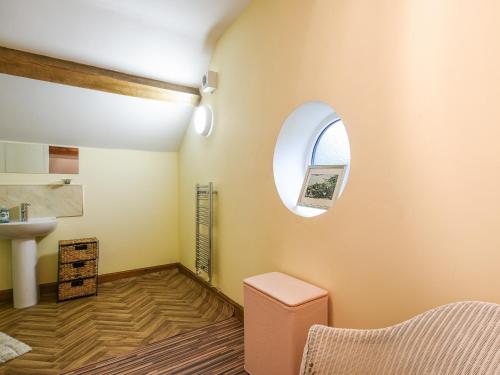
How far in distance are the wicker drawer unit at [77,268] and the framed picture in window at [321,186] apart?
7.83 ft

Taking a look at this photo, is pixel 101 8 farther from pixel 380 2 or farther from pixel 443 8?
pixel 443 8

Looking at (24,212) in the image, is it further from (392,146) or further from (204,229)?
(392,146)

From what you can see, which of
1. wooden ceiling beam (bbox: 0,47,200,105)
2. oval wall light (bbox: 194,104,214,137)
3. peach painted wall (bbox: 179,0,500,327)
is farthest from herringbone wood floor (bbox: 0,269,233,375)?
wooden ceiling beam (bbox: 0,47,200,105)

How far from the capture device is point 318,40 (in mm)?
1620

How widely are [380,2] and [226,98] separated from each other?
1494mm

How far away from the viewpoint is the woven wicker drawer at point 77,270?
280 cm

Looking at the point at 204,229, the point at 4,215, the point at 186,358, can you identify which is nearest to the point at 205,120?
the point at 204,229

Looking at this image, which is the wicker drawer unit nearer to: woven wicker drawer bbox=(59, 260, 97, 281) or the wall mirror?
woven wicker drawer bbox=(59, 260, 97, 281)

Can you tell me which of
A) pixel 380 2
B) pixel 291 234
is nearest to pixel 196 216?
pixel 291 234

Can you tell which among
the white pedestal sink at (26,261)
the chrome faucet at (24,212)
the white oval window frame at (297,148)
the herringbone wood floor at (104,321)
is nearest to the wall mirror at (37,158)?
the chrome faucet at (24,212)

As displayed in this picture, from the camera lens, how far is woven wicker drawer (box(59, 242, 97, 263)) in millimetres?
2818

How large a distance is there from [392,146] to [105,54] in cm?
250

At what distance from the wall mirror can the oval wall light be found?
1474 mm

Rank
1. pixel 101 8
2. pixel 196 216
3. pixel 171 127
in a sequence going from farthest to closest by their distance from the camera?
1. pixel 171 127
2. pixel 196 216
3. pixel 101 8
